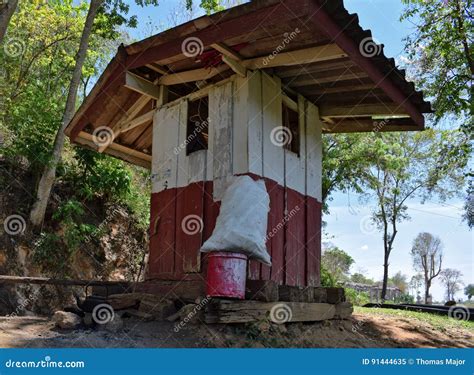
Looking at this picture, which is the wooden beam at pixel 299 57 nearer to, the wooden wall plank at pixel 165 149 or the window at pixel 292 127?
the window at pixel 292 127

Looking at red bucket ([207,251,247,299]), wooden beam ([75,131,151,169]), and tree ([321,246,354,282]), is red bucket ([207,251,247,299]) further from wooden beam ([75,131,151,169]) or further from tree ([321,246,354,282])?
tree ([321,246,354,282])

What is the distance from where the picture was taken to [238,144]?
7348 millimetres

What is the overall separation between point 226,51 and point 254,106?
960 mm

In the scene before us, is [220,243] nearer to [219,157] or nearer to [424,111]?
[219,157]

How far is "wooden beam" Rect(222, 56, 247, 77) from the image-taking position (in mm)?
7217

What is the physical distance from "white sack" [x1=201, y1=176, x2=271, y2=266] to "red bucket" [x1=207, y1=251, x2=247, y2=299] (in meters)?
0.10

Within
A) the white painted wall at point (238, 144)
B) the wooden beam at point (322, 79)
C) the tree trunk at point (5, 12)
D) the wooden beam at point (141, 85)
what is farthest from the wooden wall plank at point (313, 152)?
the tree trunk at point (5, 12)

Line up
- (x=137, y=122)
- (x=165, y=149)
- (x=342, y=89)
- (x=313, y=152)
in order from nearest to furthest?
1. (x=342, y=89)
2. (x=165, y=149)
3. (x=313, y=152)
4. (x=137, y=122)

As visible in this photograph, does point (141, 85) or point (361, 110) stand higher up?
point (141, 85)

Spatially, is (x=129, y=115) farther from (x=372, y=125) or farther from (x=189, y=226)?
(x=372, y=125)

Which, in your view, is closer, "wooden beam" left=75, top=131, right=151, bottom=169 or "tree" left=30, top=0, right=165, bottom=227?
"wooden beam" left=75, top=131, right=151, bottom=169

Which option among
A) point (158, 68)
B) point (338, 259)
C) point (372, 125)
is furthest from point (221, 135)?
point (338, 259)

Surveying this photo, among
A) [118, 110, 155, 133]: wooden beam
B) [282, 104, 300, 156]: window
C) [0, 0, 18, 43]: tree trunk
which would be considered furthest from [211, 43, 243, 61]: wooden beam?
[0, 0, 18, 43]: tree trunk

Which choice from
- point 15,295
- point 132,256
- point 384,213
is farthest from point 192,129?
point 384,213
